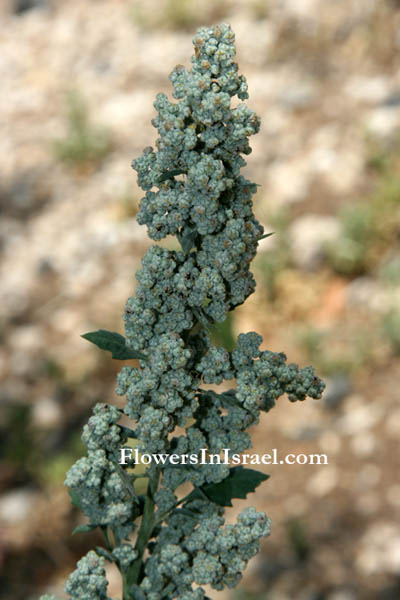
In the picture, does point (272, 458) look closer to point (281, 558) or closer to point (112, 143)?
point (281, 558)

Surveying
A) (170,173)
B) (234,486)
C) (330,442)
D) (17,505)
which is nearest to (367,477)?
(330,442)

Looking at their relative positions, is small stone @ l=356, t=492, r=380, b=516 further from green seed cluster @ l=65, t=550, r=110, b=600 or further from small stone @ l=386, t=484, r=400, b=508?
green seed cluster @ l=65, t=550, r=110, b=600

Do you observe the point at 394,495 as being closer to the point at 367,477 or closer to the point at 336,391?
the point at 367,477

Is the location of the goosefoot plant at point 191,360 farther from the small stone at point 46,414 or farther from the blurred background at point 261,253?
the small stone at point 46,414

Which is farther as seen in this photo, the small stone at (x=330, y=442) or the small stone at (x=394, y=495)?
the small stone at (x=330, y=442)

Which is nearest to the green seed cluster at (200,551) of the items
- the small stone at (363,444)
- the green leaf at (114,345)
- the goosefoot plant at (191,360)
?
the goosefoot plant at (191,360)
